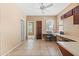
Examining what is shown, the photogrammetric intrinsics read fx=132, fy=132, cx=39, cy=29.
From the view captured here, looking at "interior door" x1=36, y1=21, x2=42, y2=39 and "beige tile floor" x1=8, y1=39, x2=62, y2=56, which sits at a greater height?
"interior door" x1=36, y1=21, x2=42, y2=39

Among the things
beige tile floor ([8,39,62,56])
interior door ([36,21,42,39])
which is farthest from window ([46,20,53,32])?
beige tile floor ([8,39,62,56])

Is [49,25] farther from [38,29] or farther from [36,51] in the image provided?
[36,51]

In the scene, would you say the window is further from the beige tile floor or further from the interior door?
the beige tile floor

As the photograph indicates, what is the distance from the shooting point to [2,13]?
17.1ft

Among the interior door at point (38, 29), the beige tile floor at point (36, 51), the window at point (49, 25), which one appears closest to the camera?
the beige tile floor at point (36, 51)

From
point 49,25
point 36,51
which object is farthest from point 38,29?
point 36,51

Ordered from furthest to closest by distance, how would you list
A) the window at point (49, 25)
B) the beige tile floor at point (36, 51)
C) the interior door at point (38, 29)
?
the interior door at point (38, 29), the window at point (49, 25), the beige tile floor at point (36, 51)

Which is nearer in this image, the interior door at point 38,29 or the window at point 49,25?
the window at point 49,25

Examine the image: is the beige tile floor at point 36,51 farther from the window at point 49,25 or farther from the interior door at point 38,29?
the interior door at point 38,29

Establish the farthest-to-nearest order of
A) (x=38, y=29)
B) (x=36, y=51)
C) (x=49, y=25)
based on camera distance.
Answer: (x=38, y=29), (x=49, y=25), (x=36, y=51)

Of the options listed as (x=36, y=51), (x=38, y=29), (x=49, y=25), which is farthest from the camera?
(x=38, y=29)

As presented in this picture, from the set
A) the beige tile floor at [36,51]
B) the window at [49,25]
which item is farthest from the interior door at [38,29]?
the beige tile floor at [36,51]

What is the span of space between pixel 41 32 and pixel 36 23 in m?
1.10

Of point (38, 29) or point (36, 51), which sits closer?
point (36, 51)
